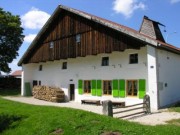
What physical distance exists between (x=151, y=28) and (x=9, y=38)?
23.5 metres

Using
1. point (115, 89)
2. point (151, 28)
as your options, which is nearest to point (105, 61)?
point (115, 89)

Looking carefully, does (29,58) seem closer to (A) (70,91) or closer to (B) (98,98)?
(A) (70,91)

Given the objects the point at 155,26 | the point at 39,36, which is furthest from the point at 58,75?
the point at 155,26

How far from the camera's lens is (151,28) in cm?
2462

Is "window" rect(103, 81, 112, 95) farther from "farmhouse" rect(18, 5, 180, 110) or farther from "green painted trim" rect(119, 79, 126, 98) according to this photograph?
"green painted trim" rect(119, 79, 126, 98)

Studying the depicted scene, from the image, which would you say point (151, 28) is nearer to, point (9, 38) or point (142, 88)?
point (142, 88)

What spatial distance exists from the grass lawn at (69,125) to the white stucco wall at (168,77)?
23.2 feet

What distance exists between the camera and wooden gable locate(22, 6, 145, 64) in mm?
20062

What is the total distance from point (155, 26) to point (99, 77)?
7070 mm

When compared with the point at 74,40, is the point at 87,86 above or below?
below

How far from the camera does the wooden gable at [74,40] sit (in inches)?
790

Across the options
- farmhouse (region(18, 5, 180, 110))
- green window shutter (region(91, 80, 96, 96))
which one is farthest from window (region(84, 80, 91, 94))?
green window shutter (region(91, 80, 96, 96))

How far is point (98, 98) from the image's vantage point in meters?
23.0

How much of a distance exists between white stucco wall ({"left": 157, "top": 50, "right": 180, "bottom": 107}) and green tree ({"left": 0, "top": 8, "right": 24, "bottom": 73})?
26.3 meters
